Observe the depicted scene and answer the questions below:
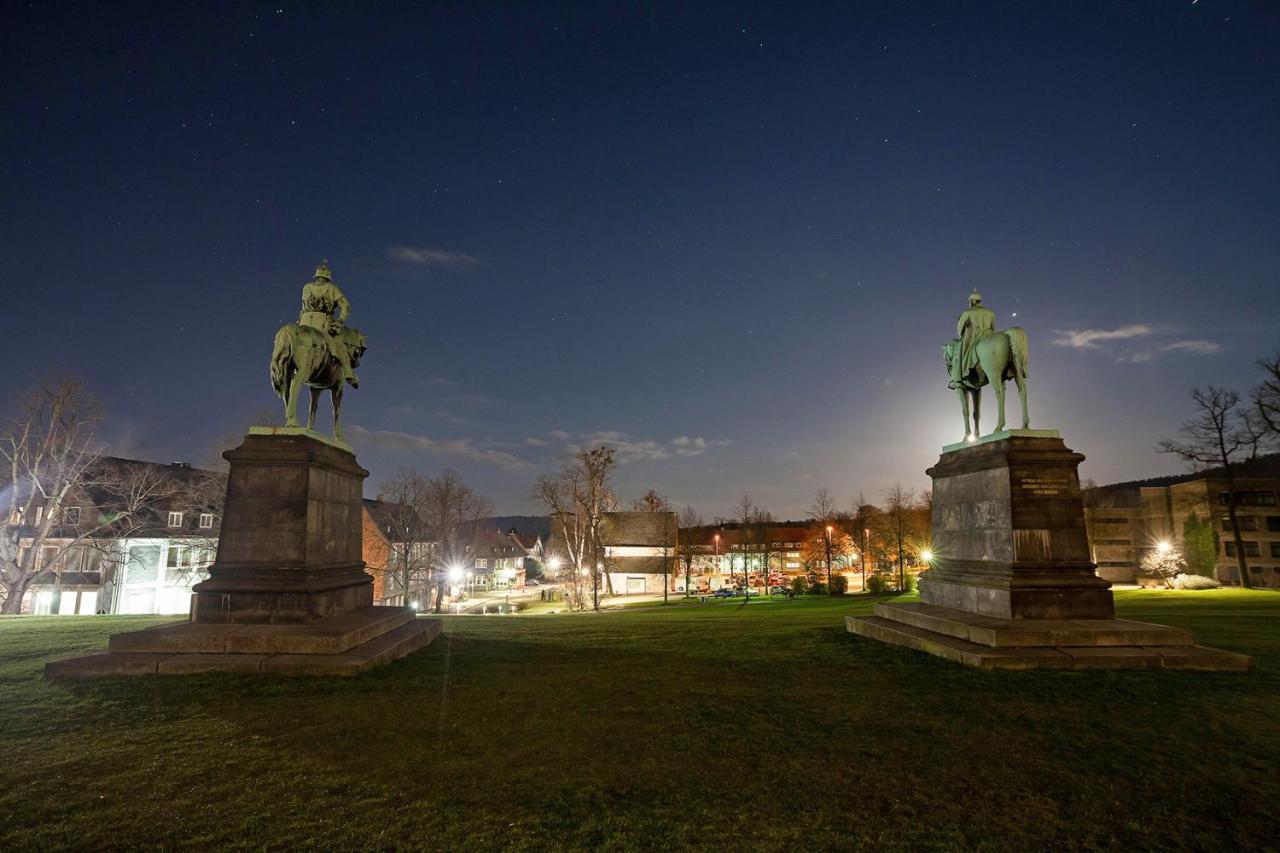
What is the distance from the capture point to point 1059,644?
8.69 meters

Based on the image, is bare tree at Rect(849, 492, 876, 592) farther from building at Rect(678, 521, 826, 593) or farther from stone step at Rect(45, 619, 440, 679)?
stone step at Rect(45, 619, 440, 679)

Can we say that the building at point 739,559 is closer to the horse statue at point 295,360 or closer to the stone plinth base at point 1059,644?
the stone plinth base at point 1059,644

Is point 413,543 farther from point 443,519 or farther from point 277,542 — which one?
point 277,542

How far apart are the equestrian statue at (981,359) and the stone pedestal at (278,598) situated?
11053 millimetres

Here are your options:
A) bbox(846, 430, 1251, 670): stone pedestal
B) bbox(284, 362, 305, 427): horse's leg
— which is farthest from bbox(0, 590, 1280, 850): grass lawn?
bbox(284, 362, 305, 427): horse's leg

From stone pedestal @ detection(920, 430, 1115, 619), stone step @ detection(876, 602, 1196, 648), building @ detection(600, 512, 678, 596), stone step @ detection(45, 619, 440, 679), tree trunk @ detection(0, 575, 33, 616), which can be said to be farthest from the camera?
building @ detection(600, 512, 678, 596)

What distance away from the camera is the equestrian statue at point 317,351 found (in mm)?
10781

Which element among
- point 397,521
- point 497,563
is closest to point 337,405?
point 397,521

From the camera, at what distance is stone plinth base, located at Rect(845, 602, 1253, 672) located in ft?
26.3

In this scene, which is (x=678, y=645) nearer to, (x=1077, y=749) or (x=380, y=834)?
(x=1077, y=749)

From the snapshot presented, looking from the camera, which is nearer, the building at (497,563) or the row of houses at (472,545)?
the row of houses at (472,545)

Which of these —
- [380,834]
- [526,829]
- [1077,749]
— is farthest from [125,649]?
[1077,749]

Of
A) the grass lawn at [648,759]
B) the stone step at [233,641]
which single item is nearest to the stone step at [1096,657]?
the grass lawn at [648,759]

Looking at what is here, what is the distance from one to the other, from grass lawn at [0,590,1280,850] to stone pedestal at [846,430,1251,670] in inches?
25.5
